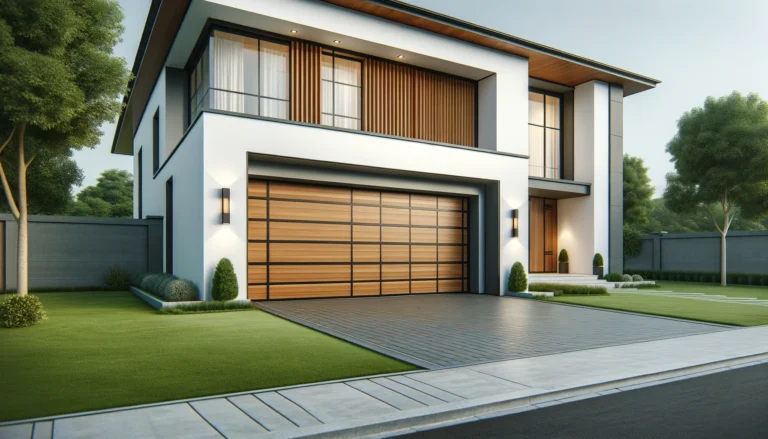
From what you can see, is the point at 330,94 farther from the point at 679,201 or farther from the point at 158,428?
the point at 679,201

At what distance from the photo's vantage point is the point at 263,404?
A: 14.9 ft

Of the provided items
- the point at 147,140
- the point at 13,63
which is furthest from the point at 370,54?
the point at 147,140

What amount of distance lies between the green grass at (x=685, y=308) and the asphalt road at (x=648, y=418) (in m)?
6.05

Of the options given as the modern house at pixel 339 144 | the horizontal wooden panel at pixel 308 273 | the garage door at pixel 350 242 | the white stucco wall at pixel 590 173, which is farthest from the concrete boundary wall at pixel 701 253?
the horizontal wooden panel at pixel 308 273

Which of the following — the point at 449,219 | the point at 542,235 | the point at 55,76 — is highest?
the point at 55,76

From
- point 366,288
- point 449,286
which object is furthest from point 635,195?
point 366,288

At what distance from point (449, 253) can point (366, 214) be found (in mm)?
3398

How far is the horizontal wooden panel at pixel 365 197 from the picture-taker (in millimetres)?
15047

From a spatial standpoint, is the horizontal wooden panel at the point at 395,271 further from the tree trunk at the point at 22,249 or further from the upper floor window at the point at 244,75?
the tree trunk at the point at 22,249

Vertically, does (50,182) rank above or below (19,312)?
above

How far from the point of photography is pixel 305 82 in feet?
49.3

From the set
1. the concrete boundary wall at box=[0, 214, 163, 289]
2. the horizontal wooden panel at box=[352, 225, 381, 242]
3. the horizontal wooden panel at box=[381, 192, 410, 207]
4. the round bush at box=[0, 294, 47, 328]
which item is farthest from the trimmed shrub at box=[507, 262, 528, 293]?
the round bush at box=[0, 294, 47, 328]

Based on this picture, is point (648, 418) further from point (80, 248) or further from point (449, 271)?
point (80, 248)

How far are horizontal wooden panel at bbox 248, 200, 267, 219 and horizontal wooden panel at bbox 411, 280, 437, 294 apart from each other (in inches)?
211
